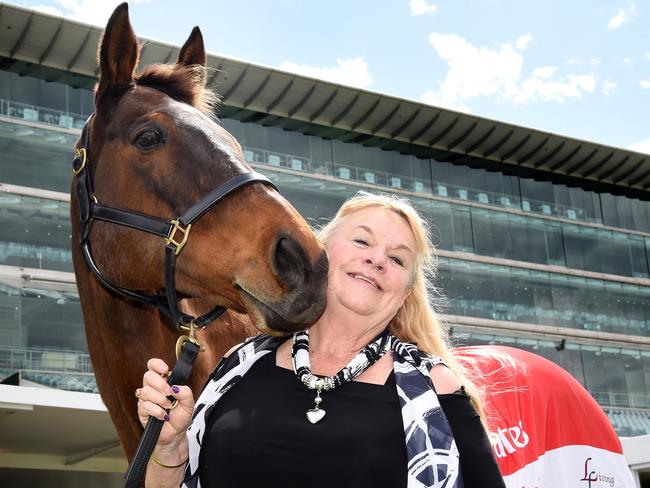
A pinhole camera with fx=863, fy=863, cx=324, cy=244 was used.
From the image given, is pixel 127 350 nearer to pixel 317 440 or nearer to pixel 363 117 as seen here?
pixel 317 440

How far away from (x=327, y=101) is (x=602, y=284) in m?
13.3

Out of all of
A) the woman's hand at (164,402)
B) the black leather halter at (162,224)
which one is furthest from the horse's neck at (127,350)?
the woman's hand at (164,402)

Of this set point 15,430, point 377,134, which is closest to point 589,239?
point 377,134

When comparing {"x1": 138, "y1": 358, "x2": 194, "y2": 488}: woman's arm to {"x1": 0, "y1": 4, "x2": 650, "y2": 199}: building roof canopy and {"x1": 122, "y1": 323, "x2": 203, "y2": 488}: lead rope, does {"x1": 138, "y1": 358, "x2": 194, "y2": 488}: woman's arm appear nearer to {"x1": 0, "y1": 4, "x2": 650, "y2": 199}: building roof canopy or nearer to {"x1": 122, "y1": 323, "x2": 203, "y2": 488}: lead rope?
{"x1": 122, "y1": 323, "x2": 203, "y2": 488}: lead rope

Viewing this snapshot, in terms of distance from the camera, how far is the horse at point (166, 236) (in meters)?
2.79

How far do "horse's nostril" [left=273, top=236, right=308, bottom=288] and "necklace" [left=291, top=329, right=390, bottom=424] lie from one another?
198 mm

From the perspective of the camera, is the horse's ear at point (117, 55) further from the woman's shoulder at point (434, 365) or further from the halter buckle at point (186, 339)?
the woman's shoulder at point (434, 365)

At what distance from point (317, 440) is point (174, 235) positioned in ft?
3.18

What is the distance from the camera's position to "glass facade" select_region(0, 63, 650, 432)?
21.9 metres

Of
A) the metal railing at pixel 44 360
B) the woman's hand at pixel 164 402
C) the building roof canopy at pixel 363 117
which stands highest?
the building roof canopy at pixel 363 117

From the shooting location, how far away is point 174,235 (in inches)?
118

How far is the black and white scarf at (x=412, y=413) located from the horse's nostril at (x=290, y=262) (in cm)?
23

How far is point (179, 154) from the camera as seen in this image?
3129 mm

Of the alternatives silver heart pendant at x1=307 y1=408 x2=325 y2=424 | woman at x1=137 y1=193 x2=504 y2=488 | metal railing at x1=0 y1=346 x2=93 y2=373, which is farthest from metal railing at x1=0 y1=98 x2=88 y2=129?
silver heart pendant at x1=307 y1=408 x2=325 y2=424
